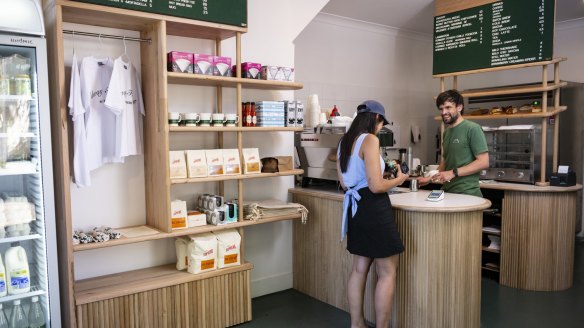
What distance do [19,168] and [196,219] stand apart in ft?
3.69

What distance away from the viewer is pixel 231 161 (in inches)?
130

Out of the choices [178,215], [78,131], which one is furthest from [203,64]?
[178,215]

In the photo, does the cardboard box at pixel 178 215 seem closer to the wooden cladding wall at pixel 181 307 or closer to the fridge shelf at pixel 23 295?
the wooden cladding wall at pixel 181 307

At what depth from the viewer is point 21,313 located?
105 inches

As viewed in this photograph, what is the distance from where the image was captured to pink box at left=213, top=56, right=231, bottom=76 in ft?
10.5

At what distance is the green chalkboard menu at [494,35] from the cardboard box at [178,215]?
3.20 meters

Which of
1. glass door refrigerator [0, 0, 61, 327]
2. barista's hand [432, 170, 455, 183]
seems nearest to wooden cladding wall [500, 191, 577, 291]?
barista's hand [432, 170, 455, 183]

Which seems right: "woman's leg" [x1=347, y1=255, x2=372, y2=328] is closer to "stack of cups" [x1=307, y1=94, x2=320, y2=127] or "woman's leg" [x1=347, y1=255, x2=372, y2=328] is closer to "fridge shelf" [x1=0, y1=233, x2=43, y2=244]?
"stack of cups" [x1=307, y1=94, x2=320, y2=127]

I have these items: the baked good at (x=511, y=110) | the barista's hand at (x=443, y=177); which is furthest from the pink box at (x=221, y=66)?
the baked good at (x=511, y=110)

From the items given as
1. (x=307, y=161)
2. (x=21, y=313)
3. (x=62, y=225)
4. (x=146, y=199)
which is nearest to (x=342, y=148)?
(x=307, y=161)

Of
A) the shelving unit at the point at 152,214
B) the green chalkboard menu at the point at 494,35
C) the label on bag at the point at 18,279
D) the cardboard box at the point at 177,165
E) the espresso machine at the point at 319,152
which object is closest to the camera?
the label on bag at the point at 18,279

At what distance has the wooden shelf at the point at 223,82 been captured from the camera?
3004 mm

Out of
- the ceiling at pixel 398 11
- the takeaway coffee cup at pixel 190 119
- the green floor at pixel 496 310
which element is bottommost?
the green floor at pixel 496 310

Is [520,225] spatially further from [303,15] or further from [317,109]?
[303,15]
